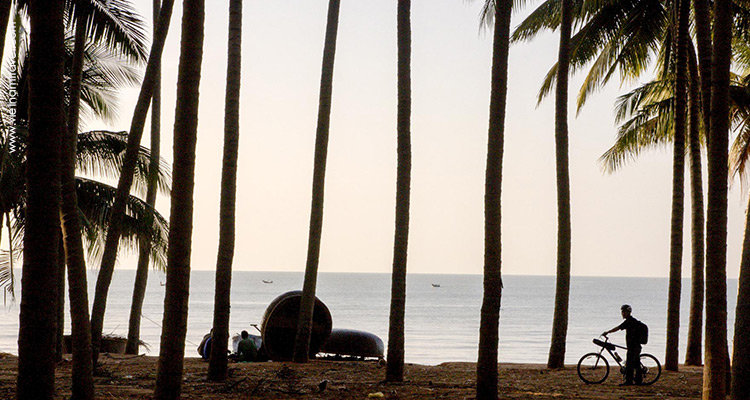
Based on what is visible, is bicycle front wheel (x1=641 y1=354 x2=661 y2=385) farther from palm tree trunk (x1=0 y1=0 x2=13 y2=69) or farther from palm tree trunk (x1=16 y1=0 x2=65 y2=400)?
palm tree trunk (x1=0 y1=0 x2=13 y2=69)

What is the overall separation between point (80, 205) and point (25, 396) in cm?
1171

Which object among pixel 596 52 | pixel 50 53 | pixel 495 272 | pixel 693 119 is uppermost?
pixel 596 52

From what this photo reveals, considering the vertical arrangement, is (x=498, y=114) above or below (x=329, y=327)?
above

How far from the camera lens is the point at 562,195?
18.3 meters

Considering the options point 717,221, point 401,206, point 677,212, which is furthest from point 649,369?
point 717,221

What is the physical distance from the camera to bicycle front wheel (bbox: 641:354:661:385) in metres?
15.8

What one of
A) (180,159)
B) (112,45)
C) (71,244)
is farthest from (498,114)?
(112,45)

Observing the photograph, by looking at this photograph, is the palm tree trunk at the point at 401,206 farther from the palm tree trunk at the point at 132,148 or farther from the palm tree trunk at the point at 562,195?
the palm tree trunk at the point at 562,195

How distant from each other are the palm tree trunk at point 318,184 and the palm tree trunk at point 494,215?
667 centimetres

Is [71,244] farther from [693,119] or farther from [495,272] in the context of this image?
[693,119]

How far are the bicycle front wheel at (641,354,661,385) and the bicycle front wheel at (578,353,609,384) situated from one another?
26.9 inches

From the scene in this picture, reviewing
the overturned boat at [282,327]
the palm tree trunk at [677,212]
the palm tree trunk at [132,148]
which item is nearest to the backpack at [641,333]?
the palm tree trunk at [677,212]

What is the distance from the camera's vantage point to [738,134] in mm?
23734

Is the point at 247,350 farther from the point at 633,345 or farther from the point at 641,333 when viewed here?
the point at 641,333
